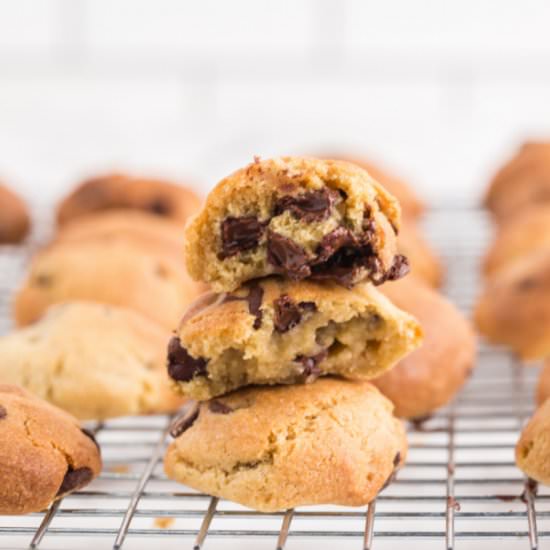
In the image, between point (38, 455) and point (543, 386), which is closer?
point (38, 455)

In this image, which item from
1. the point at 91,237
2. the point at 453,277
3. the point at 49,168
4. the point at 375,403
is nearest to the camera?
the point at 375,403

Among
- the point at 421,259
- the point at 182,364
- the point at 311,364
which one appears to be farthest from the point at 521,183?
the point at 182,364

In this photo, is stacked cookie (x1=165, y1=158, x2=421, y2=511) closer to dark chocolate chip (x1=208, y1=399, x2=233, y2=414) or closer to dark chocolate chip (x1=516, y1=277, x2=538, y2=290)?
dark chocolate chip (x1=208, y1=399, x2=233, y2=414)

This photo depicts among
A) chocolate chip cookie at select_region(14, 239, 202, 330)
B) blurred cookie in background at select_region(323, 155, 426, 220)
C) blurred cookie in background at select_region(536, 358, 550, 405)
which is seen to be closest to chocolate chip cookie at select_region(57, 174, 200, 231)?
chocolate chip cookie at select_region(14, 239, 202, 330)

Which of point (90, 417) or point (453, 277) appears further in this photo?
point (453, 277)

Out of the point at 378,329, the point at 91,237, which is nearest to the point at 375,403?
the point at 378,329

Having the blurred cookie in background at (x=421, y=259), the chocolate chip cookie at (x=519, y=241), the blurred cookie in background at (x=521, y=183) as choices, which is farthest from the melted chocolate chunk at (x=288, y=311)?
the blurred cookie in background at (x=521, y=183)

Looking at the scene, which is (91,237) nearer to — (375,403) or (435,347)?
(435,347)

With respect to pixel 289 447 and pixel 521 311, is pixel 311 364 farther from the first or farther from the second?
pixel 521 311
